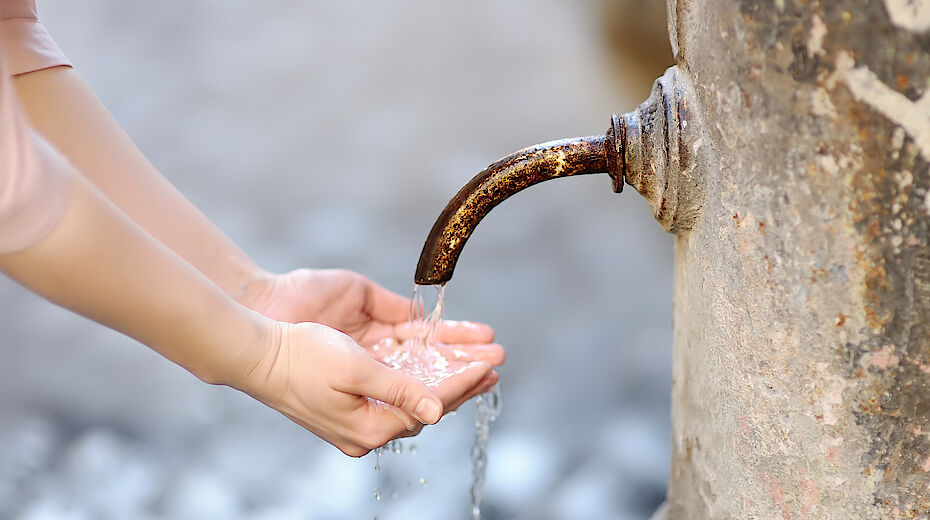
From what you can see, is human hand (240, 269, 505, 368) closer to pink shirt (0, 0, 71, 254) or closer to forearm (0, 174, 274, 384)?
forearm (0, 174, 274, 384)

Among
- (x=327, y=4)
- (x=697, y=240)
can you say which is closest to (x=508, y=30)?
(x=327, y=4)

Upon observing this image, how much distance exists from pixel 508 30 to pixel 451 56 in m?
0.18

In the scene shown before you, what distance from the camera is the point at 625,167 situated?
0.83m

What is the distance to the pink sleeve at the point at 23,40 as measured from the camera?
0.93 m

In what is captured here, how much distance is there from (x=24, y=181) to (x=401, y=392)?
404mm

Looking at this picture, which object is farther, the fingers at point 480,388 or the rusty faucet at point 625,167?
the fingers at point 480,388

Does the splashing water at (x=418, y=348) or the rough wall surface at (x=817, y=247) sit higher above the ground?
the rough wall surface at (x=817, y=247)

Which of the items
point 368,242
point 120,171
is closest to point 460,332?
point 120,171

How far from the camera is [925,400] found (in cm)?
69

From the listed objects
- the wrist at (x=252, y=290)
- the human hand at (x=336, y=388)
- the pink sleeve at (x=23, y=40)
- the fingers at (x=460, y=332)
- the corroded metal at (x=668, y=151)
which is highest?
the corroded metal at (x=668, y=151)

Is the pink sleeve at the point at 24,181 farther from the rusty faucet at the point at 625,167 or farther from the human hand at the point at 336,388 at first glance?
the rusty faucet at the point at 625,167

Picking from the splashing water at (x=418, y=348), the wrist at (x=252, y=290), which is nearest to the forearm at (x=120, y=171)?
the wrist at (x=252, y=290)

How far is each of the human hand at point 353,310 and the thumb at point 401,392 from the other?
26 cm

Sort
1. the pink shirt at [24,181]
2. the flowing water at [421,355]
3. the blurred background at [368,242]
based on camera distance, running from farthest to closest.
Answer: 1. the blurred background at [368,242]
2. the flowing water at [421,355]
3. the pink shirt at [24,181]
